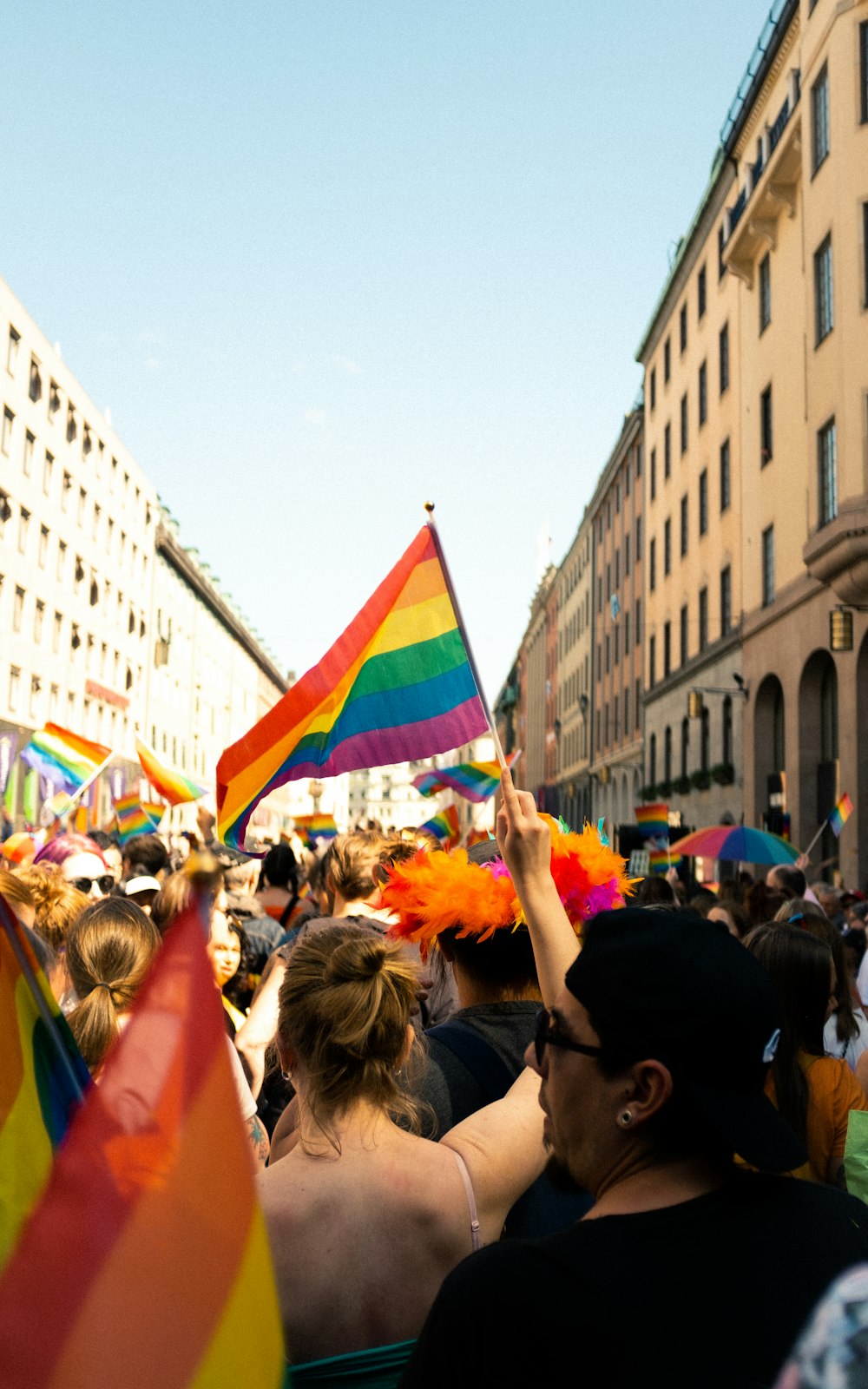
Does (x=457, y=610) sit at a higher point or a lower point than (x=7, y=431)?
lower

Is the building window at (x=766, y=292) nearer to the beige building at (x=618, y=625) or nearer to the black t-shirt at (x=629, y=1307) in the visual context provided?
the beige building at (x=618, y=625)

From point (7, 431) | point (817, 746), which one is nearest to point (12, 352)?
point (7, 431)

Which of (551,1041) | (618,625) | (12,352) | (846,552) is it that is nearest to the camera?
(551,1041)

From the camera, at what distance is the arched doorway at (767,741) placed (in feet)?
94.8

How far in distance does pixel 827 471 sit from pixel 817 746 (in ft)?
17.2

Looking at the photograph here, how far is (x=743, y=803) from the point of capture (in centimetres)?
3050

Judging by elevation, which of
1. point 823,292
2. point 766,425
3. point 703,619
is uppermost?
point 823,292

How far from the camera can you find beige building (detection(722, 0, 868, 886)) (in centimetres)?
2122

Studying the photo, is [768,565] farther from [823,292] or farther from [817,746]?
[823,292]

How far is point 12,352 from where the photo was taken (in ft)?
135

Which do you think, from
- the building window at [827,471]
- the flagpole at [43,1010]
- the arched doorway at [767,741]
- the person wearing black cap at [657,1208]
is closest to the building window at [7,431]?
the arched doorway at [767,741]

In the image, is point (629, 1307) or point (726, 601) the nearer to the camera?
point (629, 1307)

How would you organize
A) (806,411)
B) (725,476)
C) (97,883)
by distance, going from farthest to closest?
(725,476) → (806,411) → (97,883)

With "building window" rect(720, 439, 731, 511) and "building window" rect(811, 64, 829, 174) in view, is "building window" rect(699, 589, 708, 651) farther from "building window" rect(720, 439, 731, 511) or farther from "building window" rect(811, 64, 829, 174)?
"building window" rect(811, 64, 829, 174)
